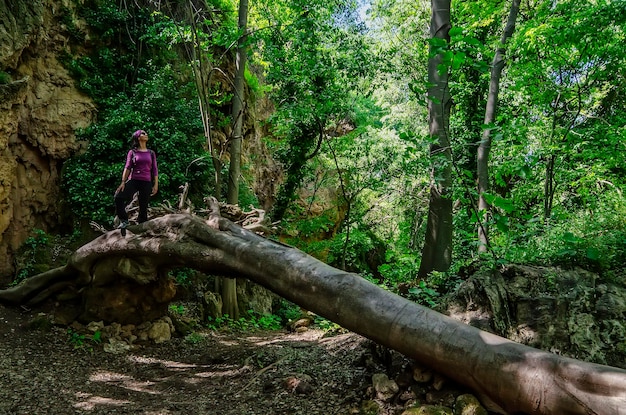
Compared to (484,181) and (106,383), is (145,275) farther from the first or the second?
(484,181)

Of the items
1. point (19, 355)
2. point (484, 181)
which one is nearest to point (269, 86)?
point (484, 181)

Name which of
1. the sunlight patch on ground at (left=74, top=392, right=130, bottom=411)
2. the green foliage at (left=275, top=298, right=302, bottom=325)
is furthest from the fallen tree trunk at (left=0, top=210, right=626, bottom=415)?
the green foliage at (left=275, top=298, right=302, bottom=325)

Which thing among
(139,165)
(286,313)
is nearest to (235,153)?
(139,165)

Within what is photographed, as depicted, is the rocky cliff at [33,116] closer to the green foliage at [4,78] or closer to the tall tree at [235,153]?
the green foliage at [4,78]

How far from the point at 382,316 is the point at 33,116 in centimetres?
1006

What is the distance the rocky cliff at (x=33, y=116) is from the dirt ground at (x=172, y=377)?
3.04 m

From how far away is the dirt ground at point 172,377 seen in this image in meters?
4.40

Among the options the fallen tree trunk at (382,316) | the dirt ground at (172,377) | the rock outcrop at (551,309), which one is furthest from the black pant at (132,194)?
the rock outcrop at (551,309)

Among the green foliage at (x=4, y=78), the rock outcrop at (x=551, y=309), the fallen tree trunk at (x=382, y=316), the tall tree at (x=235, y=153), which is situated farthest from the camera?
the tall tree at (x=235, y=153)

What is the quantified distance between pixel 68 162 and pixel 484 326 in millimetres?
10575

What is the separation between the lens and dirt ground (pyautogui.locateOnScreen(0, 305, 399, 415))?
4.40 m

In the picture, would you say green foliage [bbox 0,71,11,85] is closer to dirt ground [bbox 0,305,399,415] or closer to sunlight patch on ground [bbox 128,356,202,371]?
dirt ground [bbox 0,305,399,415]

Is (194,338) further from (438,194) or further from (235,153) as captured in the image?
(438,194)

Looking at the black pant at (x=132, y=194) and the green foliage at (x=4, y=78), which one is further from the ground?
the green foliage at (x=4, y=78)
